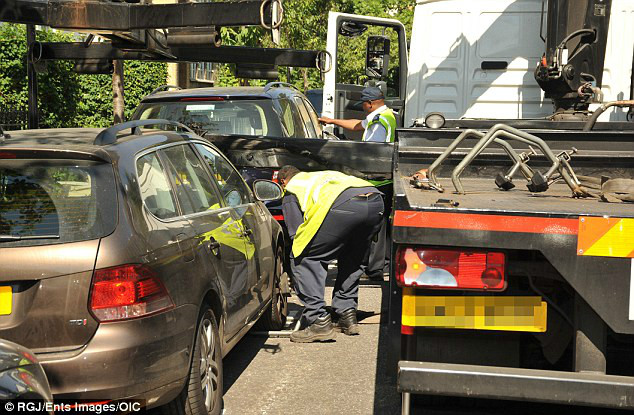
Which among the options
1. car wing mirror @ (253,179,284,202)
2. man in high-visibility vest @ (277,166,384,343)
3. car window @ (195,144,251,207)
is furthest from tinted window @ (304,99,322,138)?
car window @ (195,144,251,207)

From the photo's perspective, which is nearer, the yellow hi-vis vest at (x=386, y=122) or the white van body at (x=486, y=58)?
the white van body at (x=486, y=58)

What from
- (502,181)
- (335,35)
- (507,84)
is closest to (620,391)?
(502,181)

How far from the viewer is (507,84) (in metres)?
9.02

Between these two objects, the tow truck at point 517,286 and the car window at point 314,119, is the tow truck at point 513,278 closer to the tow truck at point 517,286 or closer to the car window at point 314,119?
the tow truck at point 517,286

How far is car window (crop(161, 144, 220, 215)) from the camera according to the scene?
4918mm

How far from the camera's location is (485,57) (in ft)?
29.8

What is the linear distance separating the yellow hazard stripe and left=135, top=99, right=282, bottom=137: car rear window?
5.56 m

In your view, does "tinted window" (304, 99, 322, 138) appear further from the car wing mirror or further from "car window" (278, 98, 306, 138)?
the car wing mirror

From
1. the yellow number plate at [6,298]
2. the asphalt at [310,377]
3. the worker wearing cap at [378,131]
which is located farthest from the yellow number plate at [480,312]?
the worker wearing cap at [378,131]

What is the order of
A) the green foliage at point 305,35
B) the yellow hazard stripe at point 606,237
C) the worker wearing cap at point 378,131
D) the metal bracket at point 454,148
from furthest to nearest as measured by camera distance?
1. the green foliage at point 305,35
2. the worker wearing cap at point 378,131
3. the metal bracket at point 454,148
4. the yellow hazard stripe at point 606,237

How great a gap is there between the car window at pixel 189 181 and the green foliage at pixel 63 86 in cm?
1039

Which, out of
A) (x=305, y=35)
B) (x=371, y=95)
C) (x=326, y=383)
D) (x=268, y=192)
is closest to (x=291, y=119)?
(x=371, y=95)

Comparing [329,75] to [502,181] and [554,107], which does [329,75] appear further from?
[502,181]

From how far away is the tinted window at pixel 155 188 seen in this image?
14.4 ft
